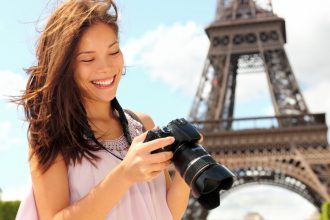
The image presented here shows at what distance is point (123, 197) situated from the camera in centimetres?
213

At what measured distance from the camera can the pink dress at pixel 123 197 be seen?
2047mm

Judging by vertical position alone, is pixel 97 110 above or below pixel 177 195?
above

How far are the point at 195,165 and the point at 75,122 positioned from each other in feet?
1.76

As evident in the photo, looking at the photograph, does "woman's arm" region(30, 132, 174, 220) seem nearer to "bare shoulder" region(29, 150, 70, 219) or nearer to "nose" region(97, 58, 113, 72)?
"bare shoulder" region(29, 150, 70, 219)

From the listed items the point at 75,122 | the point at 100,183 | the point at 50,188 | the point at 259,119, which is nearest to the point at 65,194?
the point at 50,188

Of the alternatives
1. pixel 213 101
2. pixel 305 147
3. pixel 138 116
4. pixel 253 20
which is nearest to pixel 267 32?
pixel 253 20

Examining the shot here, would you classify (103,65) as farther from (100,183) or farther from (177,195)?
(177,195)

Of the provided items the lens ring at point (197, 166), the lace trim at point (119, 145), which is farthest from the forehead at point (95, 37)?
the lens ring at point (197, 166)

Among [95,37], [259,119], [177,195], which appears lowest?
[259,119]

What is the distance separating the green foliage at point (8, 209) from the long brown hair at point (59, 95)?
9.34 m

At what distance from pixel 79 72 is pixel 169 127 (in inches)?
16.2

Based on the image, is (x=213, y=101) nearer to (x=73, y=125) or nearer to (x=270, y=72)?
(x=270, y=72)

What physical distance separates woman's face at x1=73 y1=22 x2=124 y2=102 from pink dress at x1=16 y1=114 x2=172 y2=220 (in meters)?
0.22

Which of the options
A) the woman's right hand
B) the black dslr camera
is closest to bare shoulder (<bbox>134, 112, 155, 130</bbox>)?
the black dslr camera
